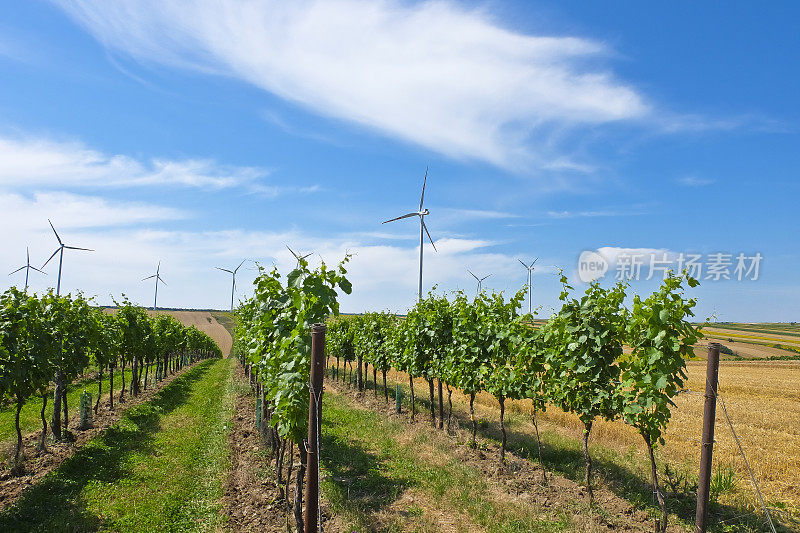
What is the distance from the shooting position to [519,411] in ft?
63.4

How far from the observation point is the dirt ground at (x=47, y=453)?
10203mm

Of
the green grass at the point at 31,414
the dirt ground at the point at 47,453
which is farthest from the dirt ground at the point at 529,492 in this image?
the green grass at the point at 31,414

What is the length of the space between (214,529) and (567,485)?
769cm

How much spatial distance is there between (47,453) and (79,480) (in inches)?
114

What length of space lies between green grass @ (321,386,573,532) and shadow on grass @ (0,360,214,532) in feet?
16.0

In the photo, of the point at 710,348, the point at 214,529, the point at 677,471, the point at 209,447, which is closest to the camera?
the point at 710,348

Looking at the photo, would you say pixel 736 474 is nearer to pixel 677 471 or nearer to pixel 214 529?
pixel 677 471

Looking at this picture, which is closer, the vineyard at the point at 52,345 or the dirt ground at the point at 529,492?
the dirt ground at the point at 529,492

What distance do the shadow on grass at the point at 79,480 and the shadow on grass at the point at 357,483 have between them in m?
4.61

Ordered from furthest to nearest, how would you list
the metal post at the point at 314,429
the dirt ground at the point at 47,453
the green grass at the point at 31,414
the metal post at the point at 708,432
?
the green grass at the point at 31,414 < the dirt ground at the point at 47,453 < the metal post at the point at 708,432 < the metal post at the point at 314,429

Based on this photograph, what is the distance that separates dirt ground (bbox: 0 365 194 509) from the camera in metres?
10.2

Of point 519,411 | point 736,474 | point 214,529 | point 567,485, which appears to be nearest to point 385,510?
point 214,529

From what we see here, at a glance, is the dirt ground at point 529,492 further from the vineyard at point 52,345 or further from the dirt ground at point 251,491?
the vineyard at point 52,345

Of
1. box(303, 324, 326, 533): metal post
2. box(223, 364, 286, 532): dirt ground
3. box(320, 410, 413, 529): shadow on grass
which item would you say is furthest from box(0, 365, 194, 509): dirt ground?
box(303, 324, 326, 533): metal post
